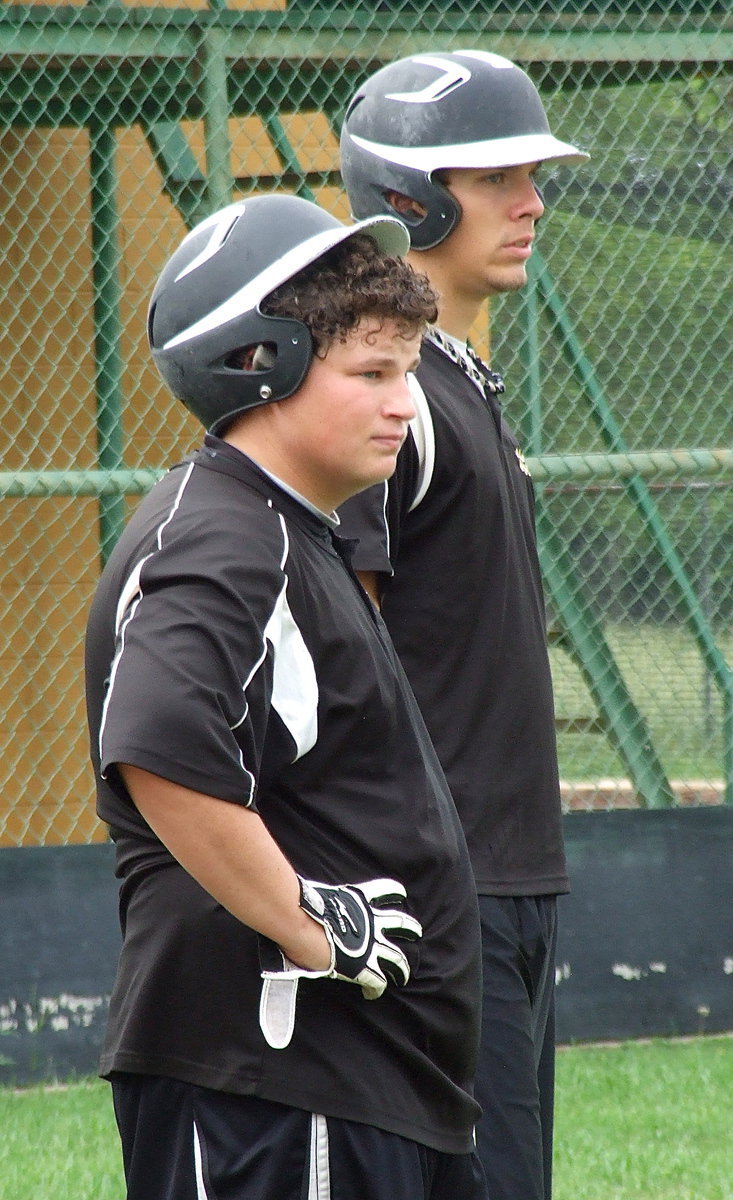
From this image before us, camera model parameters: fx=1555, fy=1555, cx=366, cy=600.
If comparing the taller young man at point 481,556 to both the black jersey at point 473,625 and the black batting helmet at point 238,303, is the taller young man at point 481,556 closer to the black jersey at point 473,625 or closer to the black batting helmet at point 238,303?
the black jersey at point 473,625

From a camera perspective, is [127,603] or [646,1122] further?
[646,1122]

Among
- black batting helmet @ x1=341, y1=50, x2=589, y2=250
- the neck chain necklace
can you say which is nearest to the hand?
the neck chain necklace

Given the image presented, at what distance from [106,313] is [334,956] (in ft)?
14.8

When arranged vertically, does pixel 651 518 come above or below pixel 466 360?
below

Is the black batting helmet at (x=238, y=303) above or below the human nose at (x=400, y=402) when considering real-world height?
above

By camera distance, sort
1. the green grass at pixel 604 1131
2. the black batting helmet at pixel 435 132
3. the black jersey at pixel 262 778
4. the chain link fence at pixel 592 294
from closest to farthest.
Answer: the black jersey at pixel 262 778
the black batting helmet at pixel 435 132
the green grass at pixel 604 1131
the chain link fence at pixel 592 294

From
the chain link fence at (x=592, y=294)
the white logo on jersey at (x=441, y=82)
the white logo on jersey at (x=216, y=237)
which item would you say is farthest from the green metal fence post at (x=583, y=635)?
the white logo on jersey at (x=216, y=237)

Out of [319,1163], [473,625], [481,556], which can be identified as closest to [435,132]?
[481,556]

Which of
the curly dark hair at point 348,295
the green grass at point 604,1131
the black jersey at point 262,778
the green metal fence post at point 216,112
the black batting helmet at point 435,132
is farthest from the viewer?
the green metal fence post at point 216,112

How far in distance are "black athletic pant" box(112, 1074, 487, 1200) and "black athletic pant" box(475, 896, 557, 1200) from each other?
665 millimetres

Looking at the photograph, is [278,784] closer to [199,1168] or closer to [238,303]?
[199,1168]

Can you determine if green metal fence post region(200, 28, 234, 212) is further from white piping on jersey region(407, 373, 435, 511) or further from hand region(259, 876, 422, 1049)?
hand region(259, 876, 422, 1049)

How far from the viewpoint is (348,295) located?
1.91m

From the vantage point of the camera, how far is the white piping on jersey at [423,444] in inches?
98.7
